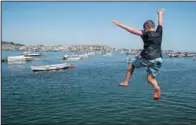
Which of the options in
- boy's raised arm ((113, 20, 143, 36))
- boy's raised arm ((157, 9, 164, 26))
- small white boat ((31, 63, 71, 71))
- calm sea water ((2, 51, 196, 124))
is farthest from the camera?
small white boat ((31, 63, 71, 71))

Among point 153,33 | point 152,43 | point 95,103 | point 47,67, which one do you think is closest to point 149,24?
point 153,33

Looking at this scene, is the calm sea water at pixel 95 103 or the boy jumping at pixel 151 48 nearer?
the boy jumping at pixel 151 48

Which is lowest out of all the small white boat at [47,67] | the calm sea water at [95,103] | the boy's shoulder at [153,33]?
the calm sea water at [95,103]

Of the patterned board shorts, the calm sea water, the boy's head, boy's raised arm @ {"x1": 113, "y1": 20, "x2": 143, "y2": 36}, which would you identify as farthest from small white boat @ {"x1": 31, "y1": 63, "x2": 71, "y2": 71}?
boy's raised arm @ {"x1": 113, "y1": 20, "x2": 143, "y2": 36}

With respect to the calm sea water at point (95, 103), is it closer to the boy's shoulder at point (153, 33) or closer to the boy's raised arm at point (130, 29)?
the boy's shoulder at point (153, 33)

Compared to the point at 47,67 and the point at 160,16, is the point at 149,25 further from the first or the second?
the point at 47,67

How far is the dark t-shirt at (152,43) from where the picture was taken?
3953 mm

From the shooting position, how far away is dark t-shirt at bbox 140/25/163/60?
3.95 m

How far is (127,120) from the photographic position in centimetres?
2711

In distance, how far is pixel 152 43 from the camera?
4.00m

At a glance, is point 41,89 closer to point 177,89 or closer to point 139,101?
point 139,101

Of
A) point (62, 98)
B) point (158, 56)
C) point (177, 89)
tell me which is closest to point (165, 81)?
point (177, 89)

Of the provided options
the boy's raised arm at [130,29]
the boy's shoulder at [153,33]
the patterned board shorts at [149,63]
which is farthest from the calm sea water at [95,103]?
the boy's raised arm at [130,29]

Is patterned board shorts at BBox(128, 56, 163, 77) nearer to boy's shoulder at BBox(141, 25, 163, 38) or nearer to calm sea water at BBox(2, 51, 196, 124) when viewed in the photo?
boy's shoulder at BBox(141, 25, 163, 38)
